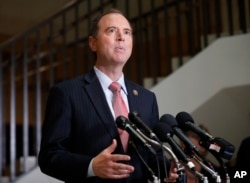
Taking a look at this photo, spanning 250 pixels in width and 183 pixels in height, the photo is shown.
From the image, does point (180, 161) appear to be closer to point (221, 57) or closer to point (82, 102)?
point (82, 102)

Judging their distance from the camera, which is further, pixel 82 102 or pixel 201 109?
pixel 201 109

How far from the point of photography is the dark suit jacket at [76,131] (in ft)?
3.94

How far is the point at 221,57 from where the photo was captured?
9.61 feet

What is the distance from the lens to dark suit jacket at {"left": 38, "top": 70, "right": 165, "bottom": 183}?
3.94 feet

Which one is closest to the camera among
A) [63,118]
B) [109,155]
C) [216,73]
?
Result: [109,155]

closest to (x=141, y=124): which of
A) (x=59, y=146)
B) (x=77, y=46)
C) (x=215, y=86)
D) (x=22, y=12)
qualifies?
(x=59, y=146)

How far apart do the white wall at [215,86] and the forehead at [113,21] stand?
160 centimetres

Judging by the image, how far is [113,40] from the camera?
1.38 metres

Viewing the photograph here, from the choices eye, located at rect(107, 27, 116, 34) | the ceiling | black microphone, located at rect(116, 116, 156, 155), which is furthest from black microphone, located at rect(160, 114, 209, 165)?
the ceiling

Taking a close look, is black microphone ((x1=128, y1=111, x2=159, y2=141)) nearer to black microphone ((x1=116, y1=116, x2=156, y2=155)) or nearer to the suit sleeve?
black microphone ((x1=116, y1=116, x2=156, y2=155))

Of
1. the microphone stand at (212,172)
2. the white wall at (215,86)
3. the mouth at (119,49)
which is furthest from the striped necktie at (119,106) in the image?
the white wall at (215,86)

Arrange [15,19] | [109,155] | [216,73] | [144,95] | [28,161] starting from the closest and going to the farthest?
1. [109,155]
2. [144,95]
3. [216,73]
4. [28,161]
5. [15,19]

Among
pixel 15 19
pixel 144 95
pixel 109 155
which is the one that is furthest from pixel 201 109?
pixel 15 19

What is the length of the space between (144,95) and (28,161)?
6.82ft
